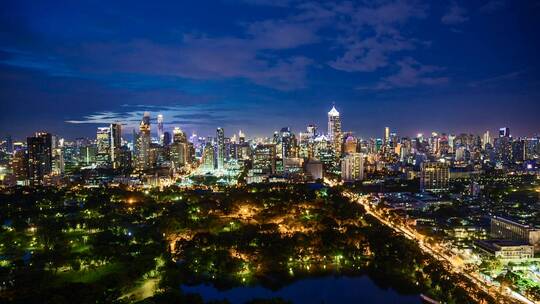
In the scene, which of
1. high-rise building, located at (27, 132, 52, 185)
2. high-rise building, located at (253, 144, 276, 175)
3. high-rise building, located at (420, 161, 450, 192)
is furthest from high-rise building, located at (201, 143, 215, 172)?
high-rise building, located at (420, 161, 450, 192)

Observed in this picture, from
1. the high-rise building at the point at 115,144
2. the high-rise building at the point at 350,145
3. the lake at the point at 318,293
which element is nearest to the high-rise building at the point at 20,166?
the high-rise building at the point at 115,144

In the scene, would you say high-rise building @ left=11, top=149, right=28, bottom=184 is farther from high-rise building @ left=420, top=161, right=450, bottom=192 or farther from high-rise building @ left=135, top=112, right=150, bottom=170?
high-rise building @ left=420, top=161, right=450, bottom=192

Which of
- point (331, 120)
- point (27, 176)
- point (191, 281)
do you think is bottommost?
point (191, 281)

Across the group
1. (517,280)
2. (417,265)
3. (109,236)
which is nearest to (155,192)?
(109,236)

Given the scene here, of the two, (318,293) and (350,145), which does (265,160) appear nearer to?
(350,145)

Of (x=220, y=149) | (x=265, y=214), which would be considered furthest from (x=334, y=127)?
(x=265, y=214)

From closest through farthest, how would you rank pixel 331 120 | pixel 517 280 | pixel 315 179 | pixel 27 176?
pixel 517 280, pixel 27 176, pixel 315 179, pixel 331 120

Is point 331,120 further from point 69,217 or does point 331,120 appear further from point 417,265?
point 417,265

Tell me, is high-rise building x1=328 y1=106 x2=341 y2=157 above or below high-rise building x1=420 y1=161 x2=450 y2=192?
above
